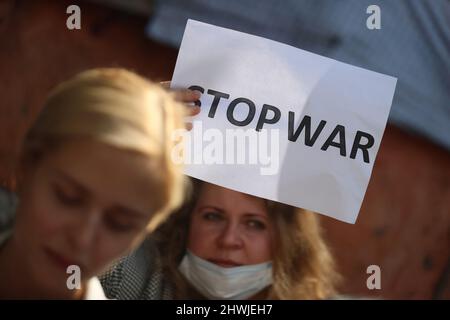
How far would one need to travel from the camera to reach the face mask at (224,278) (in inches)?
66.3

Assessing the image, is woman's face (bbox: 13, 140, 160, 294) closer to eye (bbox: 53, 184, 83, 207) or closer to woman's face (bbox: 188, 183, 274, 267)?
eye (bbox: 53, 184, 83, 207)

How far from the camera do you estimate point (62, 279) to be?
3.52 ft

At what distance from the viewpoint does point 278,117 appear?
136 cm

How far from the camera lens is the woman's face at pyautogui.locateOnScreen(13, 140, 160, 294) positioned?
3.35 ft

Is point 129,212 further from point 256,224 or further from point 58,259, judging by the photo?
point 256,224

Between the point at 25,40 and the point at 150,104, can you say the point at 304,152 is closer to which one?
the point at 150,104

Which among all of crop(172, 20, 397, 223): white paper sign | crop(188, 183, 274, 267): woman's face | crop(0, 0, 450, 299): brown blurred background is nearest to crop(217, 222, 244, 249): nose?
crop(188, 183, 274, 267): woman's face

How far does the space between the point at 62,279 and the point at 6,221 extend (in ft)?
0.51

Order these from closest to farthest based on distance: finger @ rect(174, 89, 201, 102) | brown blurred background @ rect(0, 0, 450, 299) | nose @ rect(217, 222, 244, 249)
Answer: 1. finger @ rect(174, 89, 201, 102)
2. nose @ rect(217, 222, 244, 249)
3. brown blurred background @ rect(0, 0, 450, 299)

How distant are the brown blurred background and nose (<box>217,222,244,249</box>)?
1.64 feet

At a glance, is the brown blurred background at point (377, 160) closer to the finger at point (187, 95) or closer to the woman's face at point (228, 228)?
the woman's face at point (228, 228)

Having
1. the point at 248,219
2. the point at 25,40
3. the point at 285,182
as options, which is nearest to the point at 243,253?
the point at 248,219

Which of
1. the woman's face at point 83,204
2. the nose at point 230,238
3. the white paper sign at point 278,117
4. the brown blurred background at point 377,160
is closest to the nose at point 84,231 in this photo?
the woman's face at point 83,204

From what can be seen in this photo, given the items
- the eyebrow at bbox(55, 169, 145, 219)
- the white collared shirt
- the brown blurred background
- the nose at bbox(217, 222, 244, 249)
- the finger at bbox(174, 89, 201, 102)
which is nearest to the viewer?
the eyebrow at bbox(55, 169, 145, 219)
